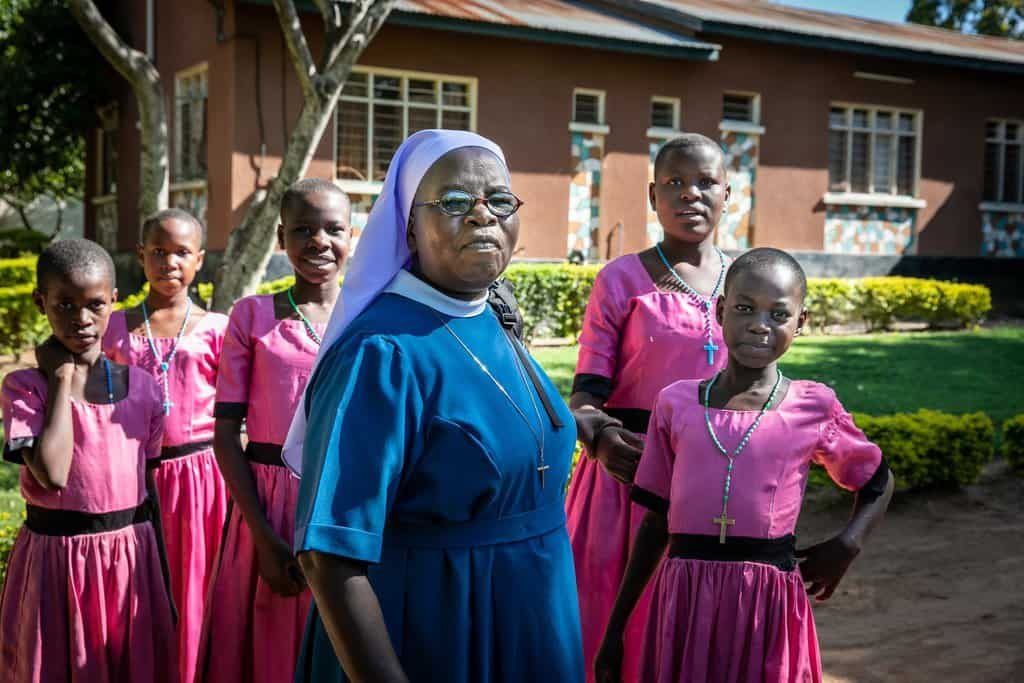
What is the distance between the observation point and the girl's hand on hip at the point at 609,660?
3.02 m

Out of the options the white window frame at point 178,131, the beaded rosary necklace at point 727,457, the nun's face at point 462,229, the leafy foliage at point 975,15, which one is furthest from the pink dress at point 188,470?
the leafy foliage at point 975,15

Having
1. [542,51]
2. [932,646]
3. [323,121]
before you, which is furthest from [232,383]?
[542,51]

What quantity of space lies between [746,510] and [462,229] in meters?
1.35

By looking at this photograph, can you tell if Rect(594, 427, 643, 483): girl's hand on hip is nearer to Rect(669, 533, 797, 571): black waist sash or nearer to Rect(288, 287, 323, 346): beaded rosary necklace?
Rect(669, 533, 797, 571): black waist sash

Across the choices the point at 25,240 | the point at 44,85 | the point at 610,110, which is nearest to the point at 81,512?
the point at 610,110

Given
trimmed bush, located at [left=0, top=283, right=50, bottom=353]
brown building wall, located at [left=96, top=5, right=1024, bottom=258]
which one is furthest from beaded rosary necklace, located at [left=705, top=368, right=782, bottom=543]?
brown building wall, located at [left=96, top=5, right=1024, bottom=258]

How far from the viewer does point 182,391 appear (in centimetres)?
427

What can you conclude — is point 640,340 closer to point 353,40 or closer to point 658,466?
point 658,466

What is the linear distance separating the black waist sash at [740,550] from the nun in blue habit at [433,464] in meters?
0.86

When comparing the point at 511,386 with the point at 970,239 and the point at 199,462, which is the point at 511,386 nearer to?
the point at 199,462

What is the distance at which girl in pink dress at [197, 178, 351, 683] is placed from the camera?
3.38 meters

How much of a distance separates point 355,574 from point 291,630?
5.59 feet

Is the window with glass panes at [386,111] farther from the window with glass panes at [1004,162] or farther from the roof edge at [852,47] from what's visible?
the window with glass panes at [1004,162]

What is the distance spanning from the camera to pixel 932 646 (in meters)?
4.82
